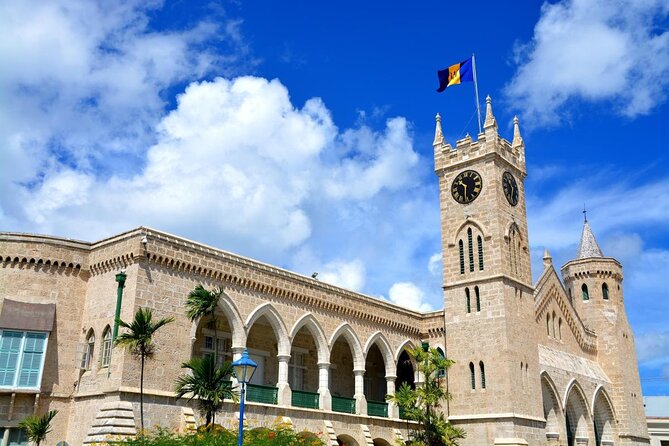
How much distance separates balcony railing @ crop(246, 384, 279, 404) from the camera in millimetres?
27766

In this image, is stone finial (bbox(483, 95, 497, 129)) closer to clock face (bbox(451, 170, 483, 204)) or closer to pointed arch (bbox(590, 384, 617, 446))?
clock face (bbox(451, 170, 483, 204))

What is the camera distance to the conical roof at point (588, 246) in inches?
1855

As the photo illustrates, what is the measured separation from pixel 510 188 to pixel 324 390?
14.4 meters

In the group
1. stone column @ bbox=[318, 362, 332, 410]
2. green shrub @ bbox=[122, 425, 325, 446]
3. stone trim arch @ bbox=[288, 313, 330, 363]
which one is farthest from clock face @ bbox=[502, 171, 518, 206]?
green shrub @ bbox=[122, 425, 325, 446]

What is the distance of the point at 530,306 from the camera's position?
36.5 m

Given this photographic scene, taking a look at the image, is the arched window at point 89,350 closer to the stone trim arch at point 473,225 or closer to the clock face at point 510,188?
the stone trim arch at point 473,225

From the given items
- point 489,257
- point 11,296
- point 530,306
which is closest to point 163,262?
point 11,296

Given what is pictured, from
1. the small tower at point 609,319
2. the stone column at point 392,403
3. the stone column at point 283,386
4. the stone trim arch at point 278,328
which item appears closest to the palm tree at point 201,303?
the stone trim arch at point 278,328

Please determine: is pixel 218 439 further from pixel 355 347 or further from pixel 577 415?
pixel 577 415

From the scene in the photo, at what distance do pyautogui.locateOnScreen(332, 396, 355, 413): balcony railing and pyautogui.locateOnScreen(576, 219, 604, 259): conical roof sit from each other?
71.8ft

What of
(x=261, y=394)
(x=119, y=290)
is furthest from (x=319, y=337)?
(x=119, y=290)

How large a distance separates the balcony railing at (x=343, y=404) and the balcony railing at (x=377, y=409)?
1.21 meters

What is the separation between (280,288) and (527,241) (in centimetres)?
1460

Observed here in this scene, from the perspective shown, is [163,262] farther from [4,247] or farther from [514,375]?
[514,375]
